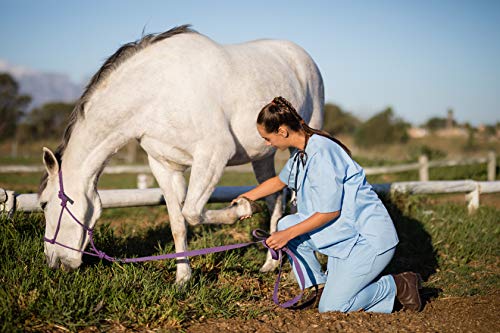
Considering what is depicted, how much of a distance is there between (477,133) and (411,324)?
118 feet

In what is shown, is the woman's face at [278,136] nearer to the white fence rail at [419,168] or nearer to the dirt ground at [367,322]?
the dirt ground at [367,322]

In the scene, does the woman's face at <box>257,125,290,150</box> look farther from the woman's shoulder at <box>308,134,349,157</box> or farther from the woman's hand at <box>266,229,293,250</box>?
the woman's hand at <box>266,229,293,250</box>

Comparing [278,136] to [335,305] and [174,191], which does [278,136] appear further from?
[335,305]

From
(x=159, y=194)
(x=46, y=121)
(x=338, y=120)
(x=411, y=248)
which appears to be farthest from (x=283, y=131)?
(x=338, y=120)

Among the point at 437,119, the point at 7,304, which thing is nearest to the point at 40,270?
the point at 7,304

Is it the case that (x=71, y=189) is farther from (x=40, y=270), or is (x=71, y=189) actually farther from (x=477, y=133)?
(x=477, y=133)

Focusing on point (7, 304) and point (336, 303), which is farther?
point (336, 303)

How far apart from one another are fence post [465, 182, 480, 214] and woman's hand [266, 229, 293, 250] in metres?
5.22

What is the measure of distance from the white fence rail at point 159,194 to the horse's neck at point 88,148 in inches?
43.3

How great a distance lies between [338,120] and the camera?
146 feet

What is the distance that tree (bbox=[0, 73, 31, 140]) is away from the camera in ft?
103

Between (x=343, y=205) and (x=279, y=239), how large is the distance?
55cm

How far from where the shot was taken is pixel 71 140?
3.74 metres

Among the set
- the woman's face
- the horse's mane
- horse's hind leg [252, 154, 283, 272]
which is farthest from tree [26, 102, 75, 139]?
the woman's face
